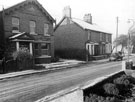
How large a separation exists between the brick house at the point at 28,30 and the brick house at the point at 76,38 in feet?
21.2

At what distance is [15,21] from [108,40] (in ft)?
82.2

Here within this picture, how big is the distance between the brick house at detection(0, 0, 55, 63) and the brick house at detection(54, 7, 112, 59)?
647cm

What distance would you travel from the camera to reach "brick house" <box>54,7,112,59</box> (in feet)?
88.0

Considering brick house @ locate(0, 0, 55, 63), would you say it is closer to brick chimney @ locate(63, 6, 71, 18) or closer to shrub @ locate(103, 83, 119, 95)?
brick chimney @ locate(63, 6, 71, 18)

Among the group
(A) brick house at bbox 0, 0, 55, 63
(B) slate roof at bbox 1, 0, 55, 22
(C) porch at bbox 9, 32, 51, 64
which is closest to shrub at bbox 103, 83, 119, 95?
(C) porch at bbox 9, 32, 51, 64

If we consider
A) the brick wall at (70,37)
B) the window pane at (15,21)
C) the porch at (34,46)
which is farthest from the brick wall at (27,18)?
the brick wall at (70,37)

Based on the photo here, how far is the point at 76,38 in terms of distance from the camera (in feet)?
Result: 90.8

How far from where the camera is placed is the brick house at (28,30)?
16.8 m

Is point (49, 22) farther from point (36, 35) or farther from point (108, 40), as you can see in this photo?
point (108, 40)

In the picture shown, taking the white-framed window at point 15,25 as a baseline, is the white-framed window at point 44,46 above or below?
below

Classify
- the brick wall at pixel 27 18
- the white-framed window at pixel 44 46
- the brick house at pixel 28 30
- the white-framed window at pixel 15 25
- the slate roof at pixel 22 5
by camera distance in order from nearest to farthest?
the slate roof at pixel 22 5, the brick house at pixel 28 30, the brick wall at pixel 27 18, the white-framed window at pixel 15 25, the white-framed window at pixel 44 46

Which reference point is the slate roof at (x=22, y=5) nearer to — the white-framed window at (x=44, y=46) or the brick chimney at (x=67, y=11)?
the white-framed window at (x=44, y=46)

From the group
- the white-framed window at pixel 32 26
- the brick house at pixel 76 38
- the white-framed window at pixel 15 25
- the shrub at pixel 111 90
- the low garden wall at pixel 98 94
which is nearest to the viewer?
the low garden wall at pixel 98 94

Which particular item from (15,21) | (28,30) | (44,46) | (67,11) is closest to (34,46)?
(44,46)
